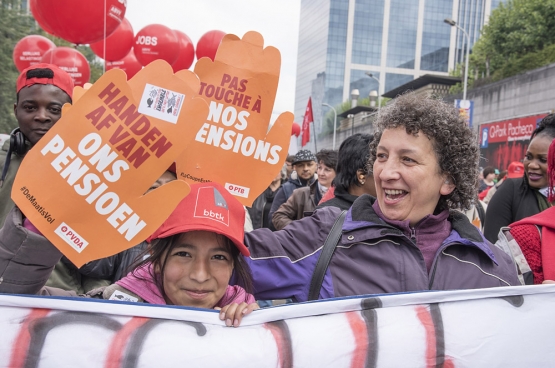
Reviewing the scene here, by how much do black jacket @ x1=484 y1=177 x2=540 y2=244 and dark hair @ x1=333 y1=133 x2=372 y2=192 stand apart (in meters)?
0.96

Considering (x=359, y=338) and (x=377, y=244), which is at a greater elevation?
(x=377, y=244)

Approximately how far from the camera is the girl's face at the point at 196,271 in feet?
5.62

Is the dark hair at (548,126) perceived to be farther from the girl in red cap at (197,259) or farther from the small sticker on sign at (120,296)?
the small sticker on sign at (120,296)

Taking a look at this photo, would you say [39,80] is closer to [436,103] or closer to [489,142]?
[436,103]

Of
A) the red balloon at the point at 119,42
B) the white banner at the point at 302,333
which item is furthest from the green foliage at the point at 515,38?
the white banner at the point at 302,333

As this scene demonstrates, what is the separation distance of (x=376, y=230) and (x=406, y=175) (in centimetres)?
22

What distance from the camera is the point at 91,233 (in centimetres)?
147

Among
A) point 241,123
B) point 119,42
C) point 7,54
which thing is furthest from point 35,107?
point 7,54

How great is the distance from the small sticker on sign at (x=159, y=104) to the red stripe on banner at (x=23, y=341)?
0.60m

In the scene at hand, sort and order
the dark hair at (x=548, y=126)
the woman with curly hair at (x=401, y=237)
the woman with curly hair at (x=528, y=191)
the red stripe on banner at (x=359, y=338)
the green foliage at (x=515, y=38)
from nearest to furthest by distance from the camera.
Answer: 1. the red stripe on banner at (x=359, y=338)
2. the woman with curly hair at (x=401, y=237)
3. the dark hair at (x=548, y=126)
4. the woman with curly hair at (x=528, y=191)
5. the green foliage at (x=515, y=38)

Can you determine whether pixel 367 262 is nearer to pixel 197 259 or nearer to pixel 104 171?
pixel 197 259

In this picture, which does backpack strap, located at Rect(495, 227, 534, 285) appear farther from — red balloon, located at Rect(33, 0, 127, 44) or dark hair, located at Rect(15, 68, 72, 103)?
red balloon, located at Rect(33, 0, 127, 44)

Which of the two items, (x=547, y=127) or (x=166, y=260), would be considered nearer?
(x=166, y=260)

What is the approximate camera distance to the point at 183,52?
8617 millimetres
